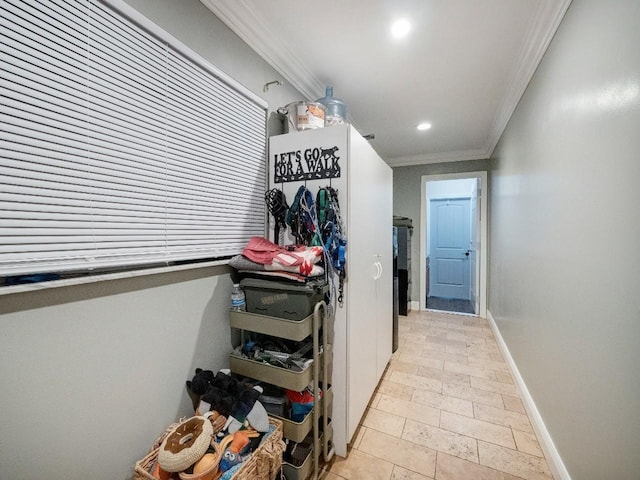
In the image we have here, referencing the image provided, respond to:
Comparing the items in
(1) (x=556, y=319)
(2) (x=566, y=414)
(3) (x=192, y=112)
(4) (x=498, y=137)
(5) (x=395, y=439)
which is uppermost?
(4) (x=498, y=137)

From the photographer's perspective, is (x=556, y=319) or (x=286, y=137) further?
(x=286, y=137)

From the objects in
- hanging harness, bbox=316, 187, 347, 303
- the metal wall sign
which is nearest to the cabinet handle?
hanging harness, bbox=316, 187, 347, 303

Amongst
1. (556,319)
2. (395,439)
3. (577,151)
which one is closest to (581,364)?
(556,319)

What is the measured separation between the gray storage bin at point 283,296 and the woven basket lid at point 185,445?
51 cm

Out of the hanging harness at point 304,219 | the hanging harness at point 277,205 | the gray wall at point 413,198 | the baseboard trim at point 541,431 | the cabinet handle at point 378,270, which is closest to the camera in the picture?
the baseboard trim at point 541,431

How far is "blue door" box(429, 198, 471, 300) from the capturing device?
532 cm

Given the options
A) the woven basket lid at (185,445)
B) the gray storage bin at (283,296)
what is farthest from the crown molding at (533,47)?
the woven basket lid at (185,445)

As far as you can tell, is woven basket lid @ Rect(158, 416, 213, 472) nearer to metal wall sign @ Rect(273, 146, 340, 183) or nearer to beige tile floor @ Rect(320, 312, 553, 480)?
beige tile floor @ Rect(320, 312, 553, 480)

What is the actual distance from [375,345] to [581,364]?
1163 mm

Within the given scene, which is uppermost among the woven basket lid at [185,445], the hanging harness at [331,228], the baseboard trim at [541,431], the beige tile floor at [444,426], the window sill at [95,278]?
the hanging harness at [331,228]

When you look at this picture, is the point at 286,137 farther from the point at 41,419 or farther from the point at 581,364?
the point at 581,364

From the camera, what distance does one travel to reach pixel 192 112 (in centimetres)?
126

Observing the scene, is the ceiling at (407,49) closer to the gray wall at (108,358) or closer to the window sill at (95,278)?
the gray wall at (108,358)

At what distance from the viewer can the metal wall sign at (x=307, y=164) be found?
147 cm
